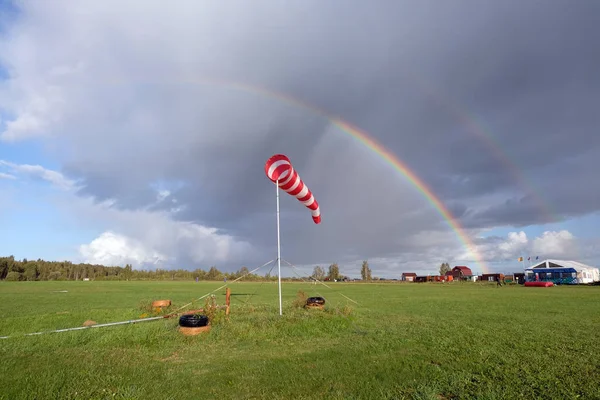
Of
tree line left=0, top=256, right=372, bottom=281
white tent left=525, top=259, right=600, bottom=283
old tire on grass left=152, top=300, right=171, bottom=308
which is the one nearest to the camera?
old tire on grass left=152, top=300, right=171, bottom=308

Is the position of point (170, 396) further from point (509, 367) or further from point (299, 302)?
point (299, 302)

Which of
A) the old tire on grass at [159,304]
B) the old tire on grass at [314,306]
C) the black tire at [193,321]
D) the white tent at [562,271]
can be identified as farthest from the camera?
the white tent at [562,271]

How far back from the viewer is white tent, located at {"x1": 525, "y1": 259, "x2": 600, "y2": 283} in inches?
3332

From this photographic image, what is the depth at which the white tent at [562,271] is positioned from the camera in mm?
84625

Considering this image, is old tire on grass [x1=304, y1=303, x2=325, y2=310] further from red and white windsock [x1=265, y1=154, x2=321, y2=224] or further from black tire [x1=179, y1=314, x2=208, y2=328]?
black tire [x1=179, y1=314, x2=208, y2=328]

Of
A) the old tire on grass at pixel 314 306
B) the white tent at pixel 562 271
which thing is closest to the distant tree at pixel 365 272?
the white tent at pixel 562 271

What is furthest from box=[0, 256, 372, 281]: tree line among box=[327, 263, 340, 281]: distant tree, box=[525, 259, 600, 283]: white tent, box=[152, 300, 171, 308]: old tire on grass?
box=[152, 300, 171, 308]: old tire on grass

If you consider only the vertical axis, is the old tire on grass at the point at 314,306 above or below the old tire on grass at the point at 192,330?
above

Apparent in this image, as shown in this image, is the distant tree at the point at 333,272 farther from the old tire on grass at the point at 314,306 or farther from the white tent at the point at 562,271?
the old tire on grass at the point at 314,306

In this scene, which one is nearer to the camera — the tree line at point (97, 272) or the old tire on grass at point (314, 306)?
the old tire on grass at point (314, 306)

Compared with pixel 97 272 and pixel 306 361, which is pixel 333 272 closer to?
pixel 97 272

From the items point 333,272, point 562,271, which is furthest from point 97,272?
point 562,271

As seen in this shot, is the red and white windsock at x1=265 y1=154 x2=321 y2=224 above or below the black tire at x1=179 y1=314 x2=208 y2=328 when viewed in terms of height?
above

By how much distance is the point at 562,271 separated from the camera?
86.9 m
